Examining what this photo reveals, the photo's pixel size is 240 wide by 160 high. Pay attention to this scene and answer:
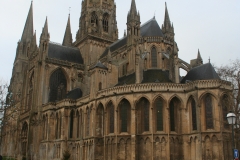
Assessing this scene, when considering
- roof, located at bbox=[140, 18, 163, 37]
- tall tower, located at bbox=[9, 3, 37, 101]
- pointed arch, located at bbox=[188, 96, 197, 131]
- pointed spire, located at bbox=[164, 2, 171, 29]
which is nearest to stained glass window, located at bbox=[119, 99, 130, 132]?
pointed arch, located at bbox=[188, 96, 197, 131]

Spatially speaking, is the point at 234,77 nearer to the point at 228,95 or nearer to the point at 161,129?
the point at 228,95

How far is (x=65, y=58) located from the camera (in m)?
49.9

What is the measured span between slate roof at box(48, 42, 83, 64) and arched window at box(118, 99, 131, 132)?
20380 mm

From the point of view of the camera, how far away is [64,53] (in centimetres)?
5094

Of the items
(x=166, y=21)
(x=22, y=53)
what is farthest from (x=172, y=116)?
(x=22, y=53)

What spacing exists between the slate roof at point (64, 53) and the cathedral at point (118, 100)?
0.18 metres

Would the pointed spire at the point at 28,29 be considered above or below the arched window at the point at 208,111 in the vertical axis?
above

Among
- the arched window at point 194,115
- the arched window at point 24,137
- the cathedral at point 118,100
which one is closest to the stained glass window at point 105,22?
the cathedral at point 118,100

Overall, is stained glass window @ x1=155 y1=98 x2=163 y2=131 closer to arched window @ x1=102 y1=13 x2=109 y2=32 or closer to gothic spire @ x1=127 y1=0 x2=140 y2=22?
gothic spire @ x1=127 y1=0 x2=140 y2=22

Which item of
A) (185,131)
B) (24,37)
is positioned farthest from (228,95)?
(24,37)

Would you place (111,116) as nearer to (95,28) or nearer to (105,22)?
(95,28)

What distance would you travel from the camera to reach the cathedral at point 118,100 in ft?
96.6

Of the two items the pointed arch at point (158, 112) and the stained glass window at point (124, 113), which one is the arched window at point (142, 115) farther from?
the stained glass window at point (124, 113)

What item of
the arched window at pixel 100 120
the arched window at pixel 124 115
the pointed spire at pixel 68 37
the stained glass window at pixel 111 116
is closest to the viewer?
the arched window at pixel 124 115
